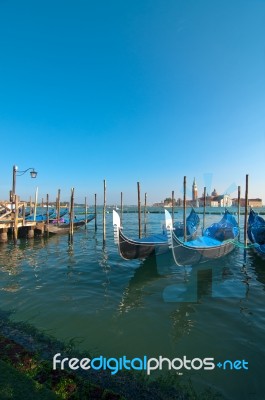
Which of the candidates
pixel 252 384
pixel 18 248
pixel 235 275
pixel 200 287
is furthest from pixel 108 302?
pixel 18 248

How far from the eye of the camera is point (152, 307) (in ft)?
18.4

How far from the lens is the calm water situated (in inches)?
154

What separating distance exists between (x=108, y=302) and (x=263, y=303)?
3931mm

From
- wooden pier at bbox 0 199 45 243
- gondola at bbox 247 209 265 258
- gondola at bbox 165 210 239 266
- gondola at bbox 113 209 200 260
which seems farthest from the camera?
wooden pier at bbox 0 199 45 243

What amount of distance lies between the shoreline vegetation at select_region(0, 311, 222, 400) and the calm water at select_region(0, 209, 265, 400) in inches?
17.2

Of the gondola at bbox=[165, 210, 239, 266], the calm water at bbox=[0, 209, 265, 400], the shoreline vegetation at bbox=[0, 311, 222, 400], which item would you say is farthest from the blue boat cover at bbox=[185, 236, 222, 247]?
the shoreline vegetation at bbox=[0, 311, 222, 400]

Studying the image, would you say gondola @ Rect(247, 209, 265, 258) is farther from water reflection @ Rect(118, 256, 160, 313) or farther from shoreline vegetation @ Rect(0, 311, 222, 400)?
shoreline vegetation @ Rect(0, 311, 222, 400)

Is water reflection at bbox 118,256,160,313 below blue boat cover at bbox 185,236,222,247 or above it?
below

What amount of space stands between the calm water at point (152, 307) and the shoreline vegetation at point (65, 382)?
0.44m

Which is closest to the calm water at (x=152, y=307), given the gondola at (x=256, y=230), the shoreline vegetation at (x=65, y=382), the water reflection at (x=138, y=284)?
the water reflection at (x=138, y=284)

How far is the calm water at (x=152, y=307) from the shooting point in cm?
391

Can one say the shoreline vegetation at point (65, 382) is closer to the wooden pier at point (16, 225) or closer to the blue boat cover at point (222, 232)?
the wooden pier at point (16, 225)

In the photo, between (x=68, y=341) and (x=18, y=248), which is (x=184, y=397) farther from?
(x=18, y=248)

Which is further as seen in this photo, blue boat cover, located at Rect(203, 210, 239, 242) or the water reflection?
blue boat cover, located at Rect(203, 210, 239, 242)
